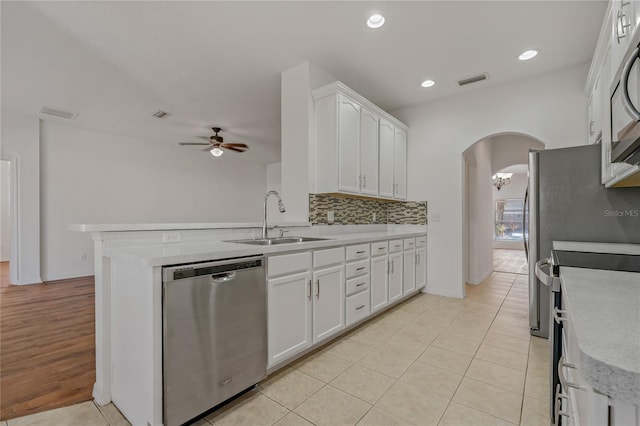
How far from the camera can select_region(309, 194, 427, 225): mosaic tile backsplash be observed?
10.5ft

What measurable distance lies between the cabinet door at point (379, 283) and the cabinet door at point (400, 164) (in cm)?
126

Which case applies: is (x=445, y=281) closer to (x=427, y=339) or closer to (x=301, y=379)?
(x=427, y=339)

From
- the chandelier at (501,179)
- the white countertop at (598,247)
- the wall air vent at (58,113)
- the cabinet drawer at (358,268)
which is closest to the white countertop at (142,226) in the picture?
the cabinet drawer at (358,268)

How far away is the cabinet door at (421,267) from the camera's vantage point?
3867 millimetres

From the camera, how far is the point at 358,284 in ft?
8.95

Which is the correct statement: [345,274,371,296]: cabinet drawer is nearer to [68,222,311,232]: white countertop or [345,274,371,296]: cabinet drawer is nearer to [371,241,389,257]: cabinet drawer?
[371,241,389,257]: cabinet drawer

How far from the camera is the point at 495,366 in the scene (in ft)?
7.00

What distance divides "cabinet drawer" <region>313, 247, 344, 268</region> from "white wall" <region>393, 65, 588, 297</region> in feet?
7.05

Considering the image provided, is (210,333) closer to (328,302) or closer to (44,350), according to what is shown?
(328,302)

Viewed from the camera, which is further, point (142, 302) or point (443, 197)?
point (443, 197)

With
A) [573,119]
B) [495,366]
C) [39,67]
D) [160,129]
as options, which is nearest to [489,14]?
[573,119]

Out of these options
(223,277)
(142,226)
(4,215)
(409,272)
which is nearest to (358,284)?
(409,272)

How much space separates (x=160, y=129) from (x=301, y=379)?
17.7ft

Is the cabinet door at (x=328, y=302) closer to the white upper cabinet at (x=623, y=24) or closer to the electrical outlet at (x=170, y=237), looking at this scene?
the electrical outlet at (x=170, y=237)
